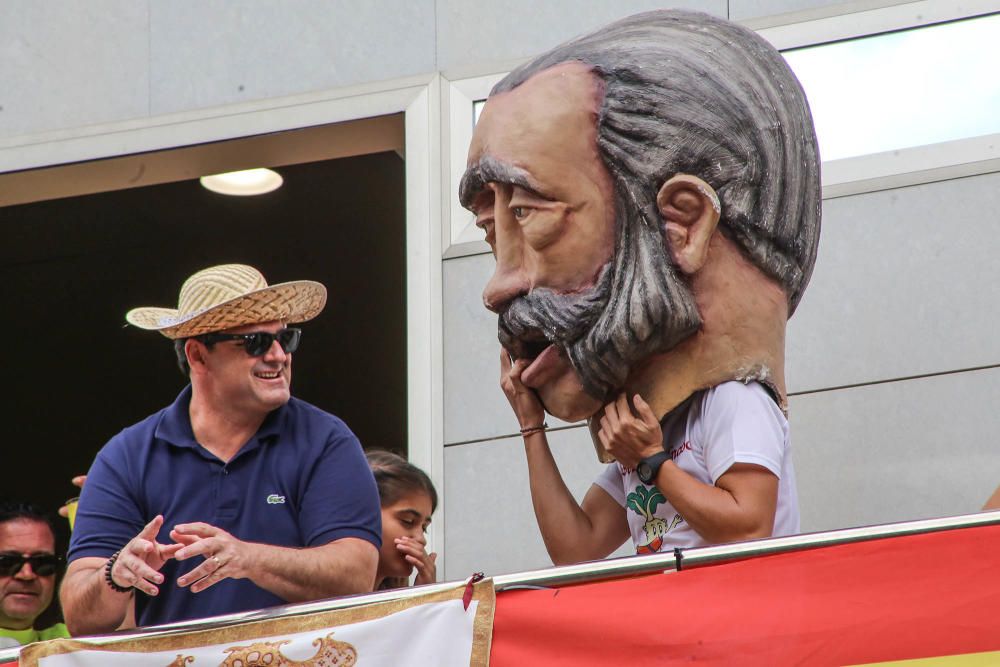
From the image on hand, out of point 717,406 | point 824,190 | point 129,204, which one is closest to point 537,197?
point 717,406

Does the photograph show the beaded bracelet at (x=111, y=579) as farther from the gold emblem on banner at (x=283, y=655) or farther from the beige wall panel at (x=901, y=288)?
the beige wall panel at (x=901, y=288)

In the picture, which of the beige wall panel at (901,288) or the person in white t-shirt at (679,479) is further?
the beige wall panel at (901,288)

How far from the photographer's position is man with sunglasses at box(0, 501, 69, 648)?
244 inches

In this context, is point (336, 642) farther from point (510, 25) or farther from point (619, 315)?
point (510, 25)

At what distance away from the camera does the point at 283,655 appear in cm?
431

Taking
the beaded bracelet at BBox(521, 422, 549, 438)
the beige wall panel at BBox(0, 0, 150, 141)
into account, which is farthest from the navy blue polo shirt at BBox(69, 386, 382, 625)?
the beige wall panel at BBox(0, 0, 150, 141)

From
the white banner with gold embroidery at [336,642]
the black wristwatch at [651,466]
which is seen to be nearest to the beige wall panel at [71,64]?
the white banner with gold embroidery at [336,642]

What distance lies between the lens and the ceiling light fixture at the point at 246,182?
29.1 ft

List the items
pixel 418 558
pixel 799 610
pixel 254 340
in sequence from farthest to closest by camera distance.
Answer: pixel 418 558, pixel 254 340, pixel 799 610

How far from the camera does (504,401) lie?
6.93 meters

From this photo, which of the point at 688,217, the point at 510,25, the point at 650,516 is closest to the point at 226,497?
the point at 650,516

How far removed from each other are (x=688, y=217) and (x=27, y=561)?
297cm

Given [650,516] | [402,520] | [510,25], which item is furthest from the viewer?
[510,25]

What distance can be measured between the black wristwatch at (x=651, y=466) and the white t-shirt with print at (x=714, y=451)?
0.29ft
